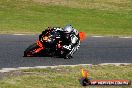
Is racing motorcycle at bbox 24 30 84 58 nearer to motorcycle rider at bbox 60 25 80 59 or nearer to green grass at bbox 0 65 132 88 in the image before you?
motorcycle rider at bbox 60 25 80 59

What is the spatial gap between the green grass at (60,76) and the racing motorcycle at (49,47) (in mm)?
1578

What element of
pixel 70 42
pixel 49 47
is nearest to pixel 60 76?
pixel 70 42

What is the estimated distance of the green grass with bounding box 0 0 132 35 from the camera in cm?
2197

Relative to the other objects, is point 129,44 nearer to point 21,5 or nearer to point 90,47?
point 90,47

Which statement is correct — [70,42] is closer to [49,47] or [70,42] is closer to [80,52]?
[49,47]

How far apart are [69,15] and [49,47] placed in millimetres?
12726

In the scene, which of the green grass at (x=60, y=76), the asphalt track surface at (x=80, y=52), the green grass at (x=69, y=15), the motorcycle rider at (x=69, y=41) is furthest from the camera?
the green grass at (x=69, y=15)

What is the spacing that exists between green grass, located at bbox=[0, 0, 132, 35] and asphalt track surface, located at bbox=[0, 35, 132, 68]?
2474 millimetres

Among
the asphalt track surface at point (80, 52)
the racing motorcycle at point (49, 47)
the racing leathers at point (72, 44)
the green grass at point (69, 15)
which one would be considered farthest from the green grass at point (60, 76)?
the green grass at point (69, 15)

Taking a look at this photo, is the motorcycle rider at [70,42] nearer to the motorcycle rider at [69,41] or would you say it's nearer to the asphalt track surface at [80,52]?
the motorcycle rider at [69,41]

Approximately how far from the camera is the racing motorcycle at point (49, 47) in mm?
13555

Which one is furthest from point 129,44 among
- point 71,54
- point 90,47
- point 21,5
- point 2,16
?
point 21,5

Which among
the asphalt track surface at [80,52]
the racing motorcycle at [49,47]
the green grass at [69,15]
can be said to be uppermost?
the racing motorcycle at [49,47]

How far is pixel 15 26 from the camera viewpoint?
70.4 ft
